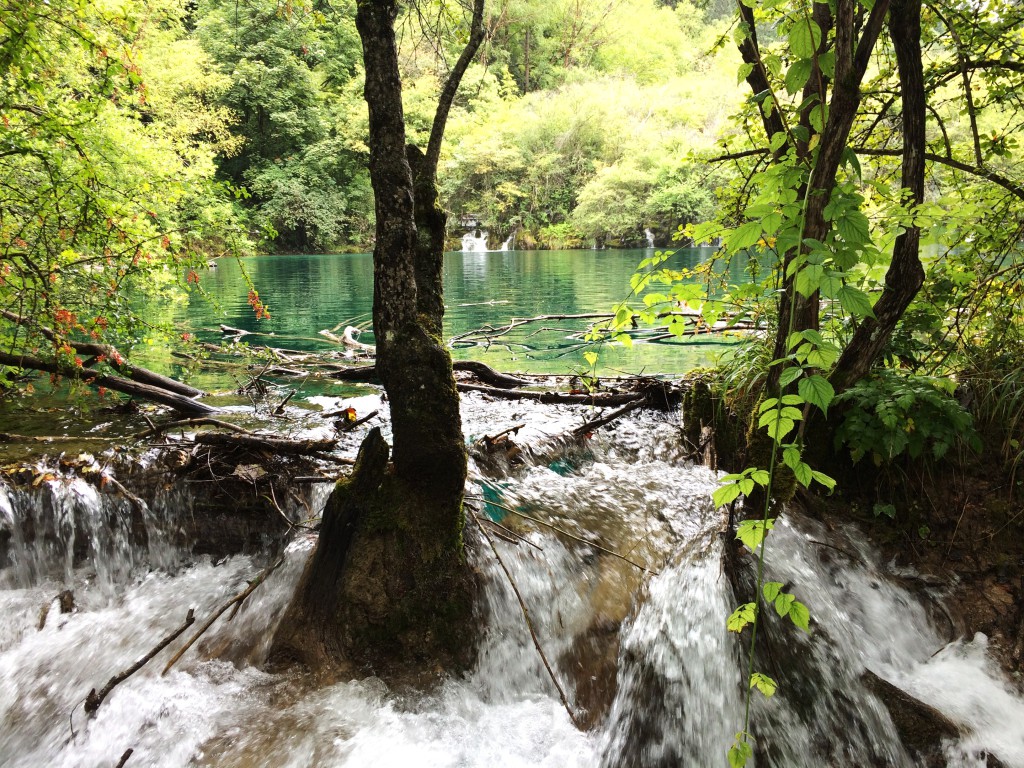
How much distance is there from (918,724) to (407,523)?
8.62 feet

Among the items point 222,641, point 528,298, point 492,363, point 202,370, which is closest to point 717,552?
point 222,641

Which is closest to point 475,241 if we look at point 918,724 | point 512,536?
point 512,536

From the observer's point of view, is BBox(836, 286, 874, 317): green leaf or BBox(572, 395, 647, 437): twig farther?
BBox(572, 395, 647, 437): twig

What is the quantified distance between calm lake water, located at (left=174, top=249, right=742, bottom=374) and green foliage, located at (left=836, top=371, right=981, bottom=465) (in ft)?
5.32

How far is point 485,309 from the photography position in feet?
46.5

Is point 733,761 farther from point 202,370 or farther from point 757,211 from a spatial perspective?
point 202,370

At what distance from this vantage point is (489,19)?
19.1ft

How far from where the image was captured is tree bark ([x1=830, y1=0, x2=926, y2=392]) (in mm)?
2334

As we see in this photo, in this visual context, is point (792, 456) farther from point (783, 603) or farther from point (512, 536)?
point (512, 536)

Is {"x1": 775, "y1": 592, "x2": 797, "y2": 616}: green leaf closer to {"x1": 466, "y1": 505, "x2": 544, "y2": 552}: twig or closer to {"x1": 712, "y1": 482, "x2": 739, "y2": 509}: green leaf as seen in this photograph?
{"x1": 712, "y1": 482, "x2": 739, "y2": 509}: green leaf

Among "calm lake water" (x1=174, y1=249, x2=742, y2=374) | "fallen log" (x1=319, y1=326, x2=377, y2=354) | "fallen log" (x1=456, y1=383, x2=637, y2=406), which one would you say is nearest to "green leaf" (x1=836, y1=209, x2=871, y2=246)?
"calm lake water" (x1=174, y1=249, x2=742, y2=374)

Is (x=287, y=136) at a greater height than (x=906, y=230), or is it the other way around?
(x=287, y=136)

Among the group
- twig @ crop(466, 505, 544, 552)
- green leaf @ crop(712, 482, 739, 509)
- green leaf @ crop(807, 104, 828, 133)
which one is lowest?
twig @ crop(466, 505, 544, 552)

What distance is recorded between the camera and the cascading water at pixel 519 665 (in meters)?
2.51
